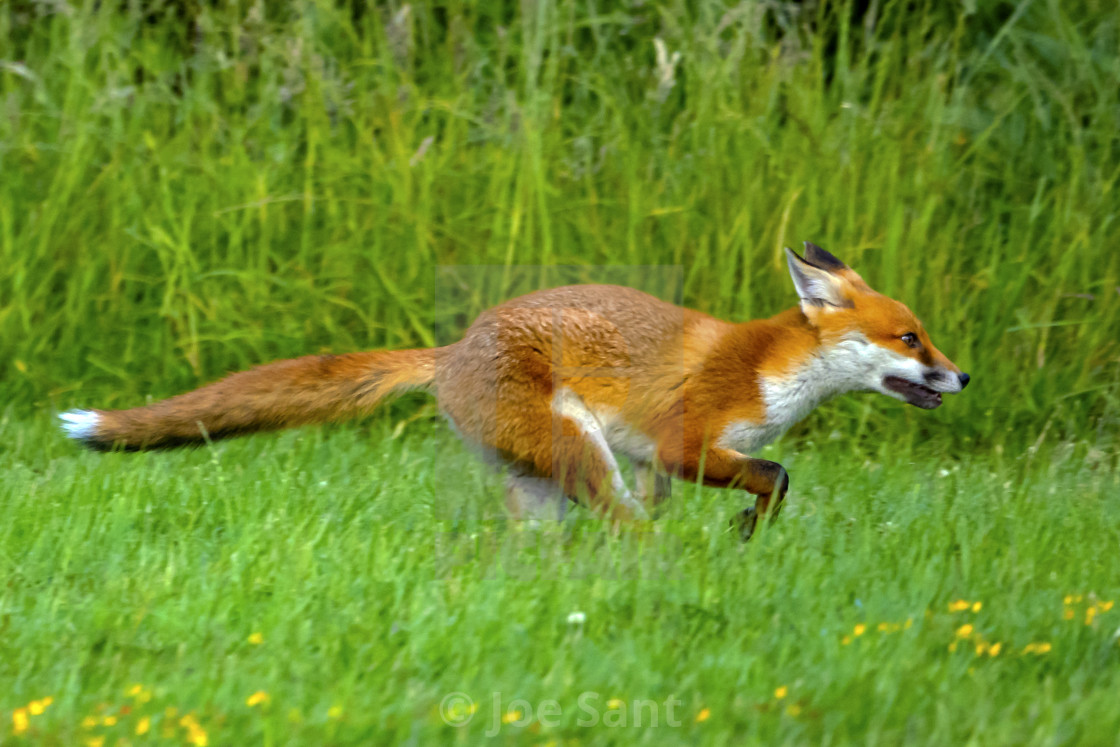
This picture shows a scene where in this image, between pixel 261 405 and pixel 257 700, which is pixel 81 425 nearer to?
pixel 261 405

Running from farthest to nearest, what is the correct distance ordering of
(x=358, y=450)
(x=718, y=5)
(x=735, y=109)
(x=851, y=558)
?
(x=718, y=5) < (x=735, y=109) < (x=358, y=450) < (x=851, y=558)

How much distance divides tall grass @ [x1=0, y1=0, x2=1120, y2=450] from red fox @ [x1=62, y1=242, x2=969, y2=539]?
1.51 m

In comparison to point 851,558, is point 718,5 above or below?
above

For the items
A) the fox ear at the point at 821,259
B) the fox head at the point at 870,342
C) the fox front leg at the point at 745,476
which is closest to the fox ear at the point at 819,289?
the fox head at the point at 870,342

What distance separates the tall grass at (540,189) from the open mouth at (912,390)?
1347mm

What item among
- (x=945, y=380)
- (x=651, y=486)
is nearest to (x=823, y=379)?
(x=945, y=380)

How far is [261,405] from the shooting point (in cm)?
449

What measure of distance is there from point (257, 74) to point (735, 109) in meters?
3.26

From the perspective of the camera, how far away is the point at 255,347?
631 cm

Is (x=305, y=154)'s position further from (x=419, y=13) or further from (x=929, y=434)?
(x=929, y=434)

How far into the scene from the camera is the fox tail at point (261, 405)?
14.7ft

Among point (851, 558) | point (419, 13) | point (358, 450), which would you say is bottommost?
point (358, 450)

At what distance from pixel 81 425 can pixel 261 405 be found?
24.1 inches

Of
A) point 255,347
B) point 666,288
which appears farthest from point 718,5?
point 255,347
